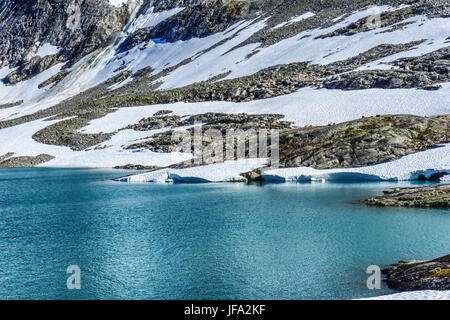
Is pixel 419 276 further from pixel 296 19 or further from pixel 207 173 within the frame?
pixel 296 19

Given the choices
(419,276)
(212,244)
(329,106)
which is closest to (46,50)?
(329,106)

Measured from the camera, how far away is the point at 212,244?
18.0m

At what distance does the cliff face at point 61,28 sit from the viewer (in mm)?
140250

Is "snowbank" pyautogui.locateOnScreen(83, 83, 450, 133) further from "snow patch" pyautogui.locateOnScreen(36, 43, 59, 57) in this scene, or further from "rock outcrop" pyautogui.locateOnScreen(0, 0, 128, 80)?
"snow patch" pyautogui.locateOnScreen(36, 43, 59, 57)

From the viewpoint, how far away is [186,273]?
568 inches

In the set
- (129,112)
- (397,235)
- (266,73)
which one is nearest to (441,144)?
(397,235)

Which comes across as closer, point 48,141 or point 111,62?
point 48,141

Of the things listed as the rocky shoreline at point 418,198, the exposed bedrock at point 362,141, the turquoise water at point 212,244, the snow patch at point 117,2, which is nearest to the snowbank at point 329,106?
the exposed bedrock at point 362,141

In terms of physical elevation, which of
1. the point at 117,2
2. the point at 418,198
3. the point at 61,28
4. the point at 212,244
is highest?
the point at 117,2

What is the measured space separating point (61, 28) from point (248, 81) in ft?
345

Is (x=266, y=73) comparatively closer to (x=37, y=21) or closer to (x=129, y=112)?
(x=129, y=112)

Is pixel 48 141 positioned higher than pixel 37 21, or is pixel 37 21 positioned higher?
pixel 37 21

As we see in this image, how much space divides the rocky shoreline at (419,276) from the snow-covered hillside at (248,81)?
829 inches

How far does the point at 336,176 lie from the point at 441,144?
9.65 m
